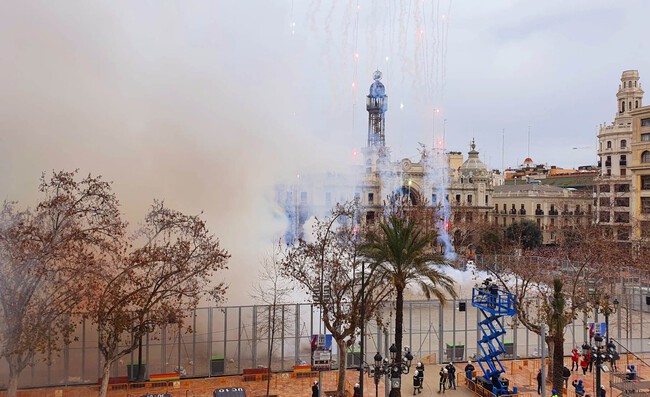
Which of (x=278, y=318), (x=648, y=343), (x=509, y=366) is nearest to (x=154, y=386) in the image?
(x=278, y=318)

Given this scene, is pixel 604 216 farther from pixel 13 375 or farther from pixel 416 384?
pixel 13 375

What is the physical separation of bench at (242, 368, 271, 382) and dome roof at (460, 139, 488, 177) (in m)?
62.7

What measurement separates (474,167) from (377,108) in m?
17.1

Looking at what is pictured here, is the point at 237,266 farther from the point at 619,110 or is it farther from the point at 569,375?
the point at 619,110

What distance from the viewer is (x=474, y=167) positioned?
81.8m

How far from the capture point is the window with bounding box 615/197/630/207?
6012cm

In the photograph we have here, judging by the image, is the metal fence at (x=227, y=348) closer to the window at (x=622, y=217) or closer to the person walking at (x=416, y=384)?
the person walking at (x=416, y=384)

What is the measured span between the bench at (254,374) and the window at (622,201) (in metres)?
50.8

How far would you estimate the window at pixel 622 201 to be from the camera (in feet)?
197

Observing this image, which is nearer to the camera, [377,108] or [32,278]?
[32,278]

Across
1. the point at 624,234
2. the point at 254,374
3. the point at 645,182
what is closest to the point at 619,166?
the point at 645,182

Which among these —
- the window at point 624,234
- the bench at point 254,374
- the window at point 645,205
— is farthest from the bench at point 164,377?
the window at point 624,234

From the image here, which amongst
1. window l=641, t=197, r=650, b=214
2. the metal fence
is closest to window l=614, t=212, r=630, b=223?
window l=641, t=197, r=650, b=214

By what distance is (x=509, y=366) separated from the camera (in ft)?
81.1
